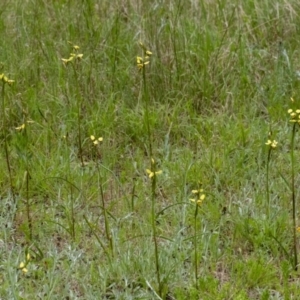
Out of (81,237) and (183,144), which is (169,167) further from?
(81,237)

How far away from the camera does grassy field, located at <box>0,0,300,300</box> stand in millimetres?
3168

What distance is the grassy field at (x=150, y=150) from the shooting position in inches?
125

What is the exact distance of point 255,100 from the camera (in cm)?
447

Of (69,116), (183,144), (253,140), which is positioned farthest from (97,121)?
(253,140)

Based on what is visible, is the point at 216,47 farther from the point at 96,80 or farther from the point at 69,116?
the point at 69,116

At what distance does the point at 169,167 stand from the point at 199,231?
60cm

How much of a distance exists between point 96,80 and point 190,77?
61cm

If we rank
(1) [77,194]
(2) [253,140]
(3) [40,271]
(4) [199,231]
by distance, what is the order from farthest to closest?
(2) [253,140]
(1) [77,194]
(4) [199,231]
(3) [40,271]

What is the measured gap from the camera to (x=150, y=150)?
3516mm

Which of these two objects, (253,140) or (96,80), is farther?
(96,80)

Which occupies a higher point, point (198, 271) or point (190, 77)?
point (190, 77)

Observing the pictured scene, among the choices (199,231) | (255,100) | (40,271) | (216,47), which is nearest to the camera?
(40,271)

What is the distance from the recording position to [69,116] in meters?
4.31

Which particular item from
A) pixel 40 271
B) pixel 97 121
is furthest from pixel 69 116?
pixel 40 271
